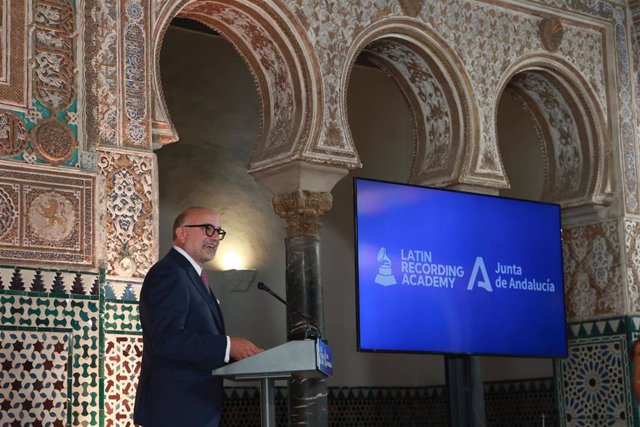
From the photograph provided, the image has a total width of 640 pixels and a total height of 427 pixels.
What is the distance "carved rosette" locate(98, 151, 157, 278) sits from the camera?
21.9 ft

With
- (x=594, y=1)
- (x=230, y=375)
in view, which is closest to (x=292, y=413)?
(x=230, y=375)

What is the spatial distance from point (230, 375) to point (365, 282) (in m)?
3.49

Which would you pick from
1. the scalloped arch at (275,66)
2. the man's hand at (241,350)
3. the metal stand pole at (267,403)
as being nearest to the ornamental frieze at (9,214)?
the scalloped arch at (275,66)

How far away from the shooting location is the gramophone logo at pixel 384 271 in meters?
7.99

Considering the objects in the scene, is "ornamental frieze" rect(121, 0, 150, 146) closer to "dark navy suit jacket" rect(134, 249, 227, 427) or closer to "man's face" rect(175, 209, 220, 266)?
"man's face" rect(175, 209, 220, 266)

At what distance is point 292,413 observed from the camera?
25.8 feet

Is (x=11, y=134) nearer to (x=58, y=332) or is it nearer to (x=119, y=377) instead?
(x=58, y=332)

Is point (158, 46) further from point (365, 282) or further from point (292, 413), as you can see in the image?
point (292, 413)

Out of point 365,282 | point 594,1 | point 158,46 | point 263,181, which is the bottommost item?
point 365,282

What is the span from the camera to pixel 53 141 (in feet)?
21.5

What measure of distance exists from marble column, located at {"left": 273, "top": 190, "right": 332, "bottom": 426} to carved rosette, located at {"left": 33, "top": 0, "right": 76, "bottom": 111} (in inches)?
77.0

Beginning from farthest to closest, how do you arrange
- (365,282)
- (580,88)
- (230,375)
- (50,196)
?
(580,88)
(365,282)
(50,196)
(230,375)

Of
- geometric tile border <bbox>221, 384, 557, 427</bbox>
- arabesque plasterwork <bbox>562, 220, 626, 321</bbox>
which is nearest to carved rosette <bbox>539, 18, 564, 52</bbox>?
arabesque plasterwork <bbox>562, 220, 626, 321</bbox>

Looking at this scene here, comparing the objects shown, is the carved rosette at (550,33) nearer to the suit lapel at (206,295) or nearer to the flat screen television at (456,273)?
the flat screen television at (456,273)
